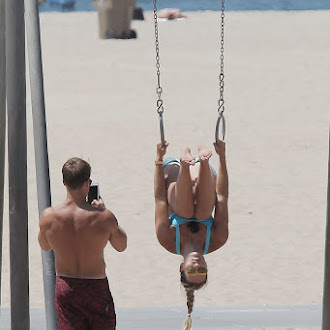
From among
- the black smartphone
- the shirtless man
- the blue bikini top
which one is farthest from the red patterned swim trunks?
the blue bikini top

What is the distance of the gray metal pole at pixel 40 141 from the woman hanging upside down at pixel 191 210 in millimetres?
682

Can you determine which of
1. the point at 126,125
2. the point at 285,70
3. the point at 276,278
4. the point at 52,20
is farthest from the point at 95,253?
the point at 52,20

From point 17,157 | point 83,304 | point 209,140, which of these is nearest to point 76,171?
point 83,304

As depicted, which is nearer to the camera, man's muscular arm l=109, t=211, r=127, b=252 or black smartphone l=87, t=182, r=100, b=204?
man's muscular arm l=109, t=211, r=127, b=252

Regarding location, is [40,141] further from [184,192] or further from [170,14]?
[170,14]

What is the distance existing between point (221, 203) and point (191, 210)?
7.7 inches

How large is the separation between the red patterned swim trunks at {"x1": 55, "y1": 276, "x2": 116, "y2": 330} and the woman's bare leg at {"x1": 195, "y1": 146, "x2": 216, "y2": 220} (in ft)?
3.32

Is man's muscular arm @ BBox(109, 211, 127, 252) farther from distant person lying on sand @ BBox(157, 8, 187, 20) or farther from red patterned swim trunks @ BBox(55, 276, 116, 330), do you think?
distant person lying on sand @ BBox(157, 8, 187, 20)

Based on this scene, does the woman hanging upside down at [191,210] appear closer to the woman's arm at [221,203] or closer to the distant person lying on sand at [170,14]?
the woman's arm at [221,203]

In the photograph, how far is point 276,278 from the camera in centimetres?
918

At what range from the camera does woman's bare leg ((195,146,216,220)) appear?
5.59 metres

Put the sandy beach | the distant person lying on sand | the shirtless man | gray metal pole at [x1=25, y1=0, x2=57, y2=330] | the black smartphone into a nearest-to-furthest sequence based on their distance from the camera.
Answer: the shirtless man < the black smartphone < gray metal pole at [x1=25, y1=0, x2=57, y2=330] < the sandy beach < the distant person lying on sand

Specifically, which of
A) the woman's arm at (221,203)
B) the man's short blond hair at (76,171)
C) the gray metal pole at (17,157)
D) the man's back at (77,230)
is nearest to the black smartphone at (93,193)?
the man's back at (77,230)

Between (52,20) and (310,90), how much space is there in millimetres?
17645
